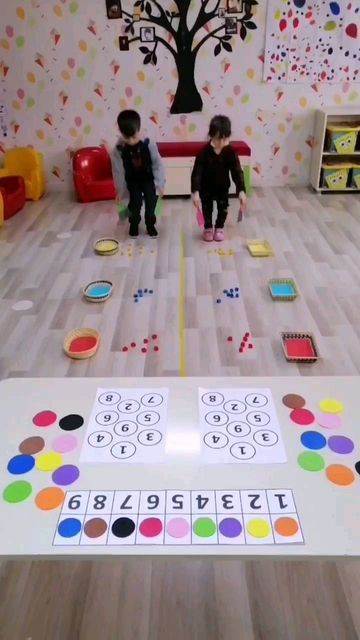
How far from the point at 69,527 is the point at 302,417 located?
51 cm

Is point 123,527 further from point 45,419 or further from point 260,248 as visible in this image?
point 260,248

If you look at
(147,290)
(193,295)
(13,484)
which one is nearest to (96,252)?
(147,290)

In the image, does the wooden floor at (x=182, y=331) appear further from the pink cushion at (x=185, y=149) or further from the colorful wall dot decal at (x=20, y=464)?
the colorful wall dot decal at (x=20, y=464)

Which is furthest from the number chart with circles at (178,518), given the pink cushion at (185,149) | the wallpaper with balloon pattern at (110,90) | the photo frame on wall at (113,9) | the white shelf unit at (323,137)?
the photo frame on wall at (113,9)

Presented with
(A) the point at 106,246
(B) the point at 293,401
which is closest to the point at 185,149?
(A) the point at 106,246

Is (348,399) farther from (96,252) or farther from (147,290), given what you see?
(96,252)

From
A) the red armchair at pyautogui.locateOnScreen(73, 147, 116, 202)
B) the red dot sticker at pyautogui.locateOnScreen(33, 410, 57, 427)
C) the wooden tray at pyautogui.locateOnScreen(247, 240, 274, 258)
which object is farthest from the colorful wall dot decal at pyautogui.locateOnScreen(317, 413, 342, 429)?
the red armchair at pyautogui.locateOnScreen(73, 147, 116, 202)

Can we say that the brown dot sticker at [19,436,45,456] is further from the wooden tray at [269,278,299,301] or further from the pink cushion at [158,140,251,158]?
the pink cushion at [158,140,251,158]

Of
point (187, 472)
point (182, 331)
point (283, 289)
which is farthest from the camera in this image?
point (283, 289)

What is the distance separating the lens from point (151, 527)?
84cm

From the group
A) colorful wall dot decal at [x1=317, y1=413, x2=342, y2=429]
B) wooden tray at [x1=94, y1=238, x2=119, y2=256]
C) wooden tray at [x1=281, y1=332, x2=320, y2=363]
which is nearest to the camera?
colorful wall dot decal at [x1=317, y1=413, x2=342, y2=429]

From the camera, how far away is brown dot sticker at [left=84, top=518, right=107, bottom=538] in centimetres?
84

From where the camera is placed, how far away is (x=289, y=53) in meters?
4.25

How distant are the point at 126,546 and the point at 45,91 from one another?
445cm
